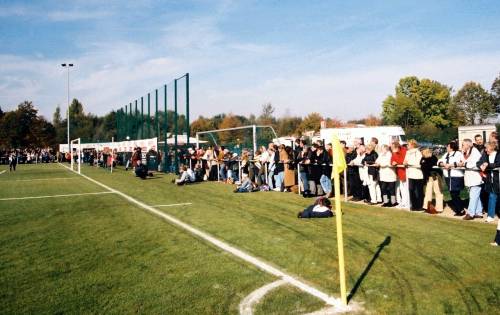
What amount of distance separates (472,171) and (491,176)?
1.62ft

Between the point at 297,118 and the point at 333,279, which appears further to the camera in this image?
the point at 297,118

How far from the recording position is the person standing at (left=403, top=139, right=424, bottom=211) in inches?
436

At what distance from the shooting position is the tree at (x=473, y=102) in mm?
74375

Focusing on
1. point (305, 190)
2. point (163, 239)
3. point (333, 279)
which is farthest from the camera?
point (305, 190)

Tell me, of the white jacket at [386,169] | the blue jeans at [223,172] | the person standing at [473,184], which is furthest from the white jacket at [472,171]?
the blue jeans at [223,172]

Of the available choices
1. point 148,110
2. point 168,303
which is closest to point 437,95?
point 148,110

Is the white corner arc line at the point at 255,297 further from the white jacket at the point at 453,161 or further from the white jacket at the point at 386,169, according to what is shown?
the white jacket at the point at 386,169

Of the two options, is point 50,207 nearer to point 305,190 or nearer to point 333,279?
point 305,190

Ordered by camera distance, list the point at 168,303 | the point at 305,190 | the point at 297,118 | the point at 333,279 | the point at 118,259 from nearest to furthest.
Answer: the point at 168,303
the point at 333,279
the point at 118,259
the point at 305,190
the point at 297,118

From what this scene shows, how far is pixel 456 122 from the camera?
73750 millimetres

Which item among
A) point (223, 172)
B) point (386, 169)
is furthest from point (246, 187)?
point (386, 169)

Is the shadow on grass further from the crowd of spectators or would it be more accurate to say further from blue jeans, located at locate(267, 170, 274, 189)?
blue jeans, located at locate(267, 170, 274, 189)

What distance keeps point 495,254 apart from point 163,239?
211 inches

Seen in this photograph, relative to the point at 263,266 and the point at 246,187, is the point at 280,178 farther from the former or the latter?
the point at 263,266
